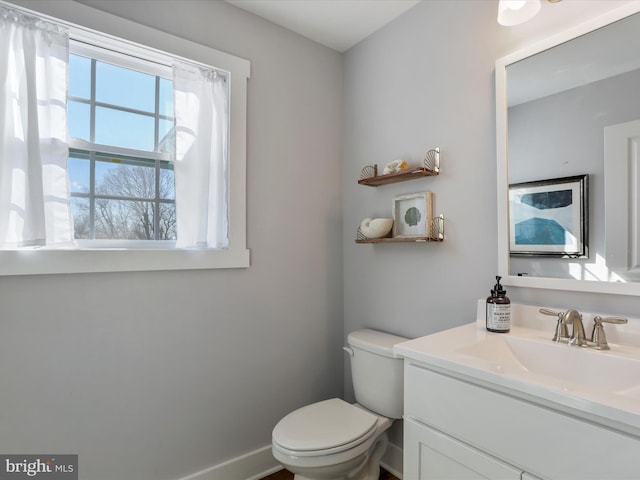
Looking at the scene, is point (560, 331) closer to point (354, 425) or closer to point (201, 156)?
point (354, 425)

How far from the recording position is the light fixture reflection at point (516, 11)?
129 cm

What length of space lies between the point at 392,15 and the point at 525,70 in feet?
2.80

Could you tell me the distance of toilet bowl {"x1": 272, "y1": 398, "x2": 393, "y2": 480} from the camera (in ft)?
4.50

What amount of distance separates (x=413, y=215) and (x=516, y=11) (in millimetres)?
914

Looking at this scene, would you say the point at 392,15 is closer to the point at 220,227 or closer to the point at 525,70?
the point at 525,70

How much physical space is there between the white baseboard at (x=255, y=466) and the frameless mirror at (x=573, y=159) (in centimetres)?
114

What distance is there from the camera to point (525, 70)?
1387mm

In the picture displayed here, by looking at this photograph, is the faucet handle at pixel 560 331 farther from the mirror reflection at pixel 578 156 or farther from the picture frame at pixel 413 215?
the picture frame at pixel 413 215

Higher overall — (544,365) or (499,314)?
(499,314)

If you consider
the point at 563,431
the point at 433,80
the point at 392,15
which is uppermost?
the point at 392,15

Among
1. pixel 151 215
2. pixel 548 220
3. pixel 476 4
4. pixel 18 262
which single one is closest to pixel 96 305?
pixel 18 262

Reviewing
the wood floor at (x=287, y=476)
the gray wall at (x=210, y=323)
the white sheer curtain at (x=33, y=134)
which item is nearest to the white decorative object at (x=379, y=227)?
the gray wall at (x=210, y=323)

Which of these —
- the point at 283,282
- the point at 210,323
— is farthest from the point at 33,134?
the point at 283,282

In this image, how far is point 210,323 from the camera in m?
1.75
